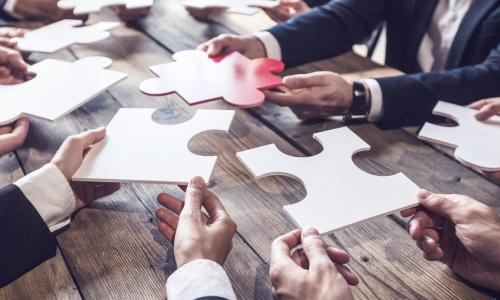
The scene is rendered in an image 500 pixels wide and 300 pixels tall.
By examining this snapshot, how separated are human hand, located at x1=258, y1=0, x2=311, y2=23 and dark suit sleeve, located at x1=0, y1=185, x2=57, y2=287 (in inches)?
45.2

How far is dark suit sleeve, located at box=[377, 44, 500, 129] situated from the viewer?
41.6 inches

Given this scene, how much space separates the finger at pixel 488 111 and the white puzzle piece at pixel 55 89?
840 mm

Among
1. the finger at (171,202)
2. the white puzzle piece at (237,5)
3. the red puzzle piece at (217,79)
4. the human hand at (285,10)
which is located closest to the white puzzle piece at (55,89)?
the red puzzle piece at (217,79)

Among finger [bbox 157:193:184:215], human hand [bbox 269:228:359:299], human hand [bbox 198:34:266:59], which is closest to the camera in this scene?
human hand [bbox 269:228:359:299]

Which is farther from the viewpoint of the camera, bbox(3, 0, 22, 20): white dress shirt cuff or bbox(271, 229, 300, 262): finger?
bbox(3, 0, 22, 20): white dress shirt cuff

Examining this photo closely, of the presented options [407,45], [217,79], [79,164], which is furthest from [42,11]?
[407,45]

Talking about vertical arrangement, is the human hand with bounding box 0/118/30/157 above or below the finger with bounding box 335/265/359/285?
below

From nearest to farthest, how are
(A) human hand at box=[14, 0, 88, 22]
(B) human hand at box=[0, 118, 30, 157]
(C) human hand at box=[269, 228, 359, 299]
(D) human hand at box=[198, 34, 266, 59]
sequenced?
1. (C) human hand at box=[269, 228, 359, 299]
2. (B) human hand at box=[0, 118, 30, 157]
3. (D) human hand at box=[198, 34, 266, 59]
4. (A) human hand at box=[14, 0, 88, 22]

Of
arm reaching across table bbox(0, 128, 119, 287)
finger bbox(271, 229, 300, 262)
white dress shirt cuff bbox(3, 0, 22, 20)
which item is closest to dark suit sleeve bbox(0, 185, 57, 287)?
arm reaching across table bbox(0, 128, 119, 287)

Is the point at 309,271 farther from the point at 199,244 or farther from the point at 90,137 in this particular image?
the point at 90,137

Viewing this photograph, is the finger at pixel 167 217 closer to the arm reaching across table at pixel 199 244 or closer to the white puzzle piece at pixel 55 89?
the arm reaching across table at pixel 199 244

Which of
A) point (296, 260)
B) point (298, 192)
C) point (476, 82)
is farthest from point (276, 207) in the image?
point (476, 82)

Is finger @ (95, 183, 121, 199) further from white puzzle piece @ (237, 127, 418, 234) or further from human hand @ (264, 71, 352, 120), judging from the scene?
human hand @ (264, 71, 352, 120)

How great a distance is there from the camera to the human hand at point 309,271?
0.58 metres
